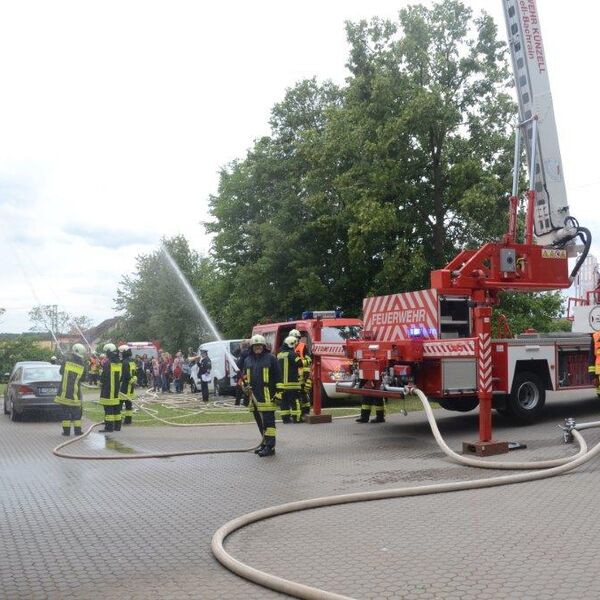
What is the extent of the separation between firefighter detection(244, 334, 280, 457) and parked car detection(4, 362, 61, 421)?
836 centimetres

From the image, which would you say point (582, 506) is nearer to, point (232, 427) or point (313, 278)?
point (232, 427)

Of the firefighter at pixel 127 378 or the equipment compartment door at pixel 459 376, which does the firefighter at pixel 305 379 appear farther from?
the equipment compartment door at pixel 459 376

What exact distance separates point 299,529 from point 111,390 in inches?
318

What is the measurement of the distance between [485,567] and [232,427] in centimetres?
933

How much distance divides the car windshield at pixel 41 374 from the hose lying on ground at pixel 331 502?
1065 cm

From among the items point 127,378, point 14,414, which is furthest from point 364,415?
point 14,414

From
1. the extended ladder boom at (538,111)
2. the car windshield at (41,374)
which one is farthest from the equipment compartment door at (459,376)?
the car windshield at (41,374)

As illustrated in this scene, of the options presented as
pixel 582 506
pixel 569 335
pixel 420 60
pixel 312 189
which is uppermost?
Result: pixel 420 60

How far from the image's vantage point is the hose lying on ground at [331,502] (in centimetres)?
445

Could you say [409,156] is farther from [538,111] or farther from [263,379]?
[263,379]

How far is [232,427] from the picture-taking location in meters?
13.9

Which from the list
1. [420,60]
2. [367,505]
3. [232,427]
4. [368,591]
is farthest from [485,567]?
[420,60]

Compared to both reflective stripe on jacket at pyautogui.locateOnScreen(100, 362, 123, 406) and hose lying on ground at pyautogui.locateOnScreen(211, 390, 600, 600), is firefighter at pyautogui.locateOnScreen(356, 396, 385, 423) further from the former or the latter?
reflective stripe on jacket at pyautogui.locateOnScreen(100, 362, 123, 406)

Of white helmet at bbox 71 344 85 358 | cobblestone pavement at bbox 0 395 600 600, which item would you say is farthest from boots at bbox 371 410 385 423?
white helmet at bbox 71 344 85 358
